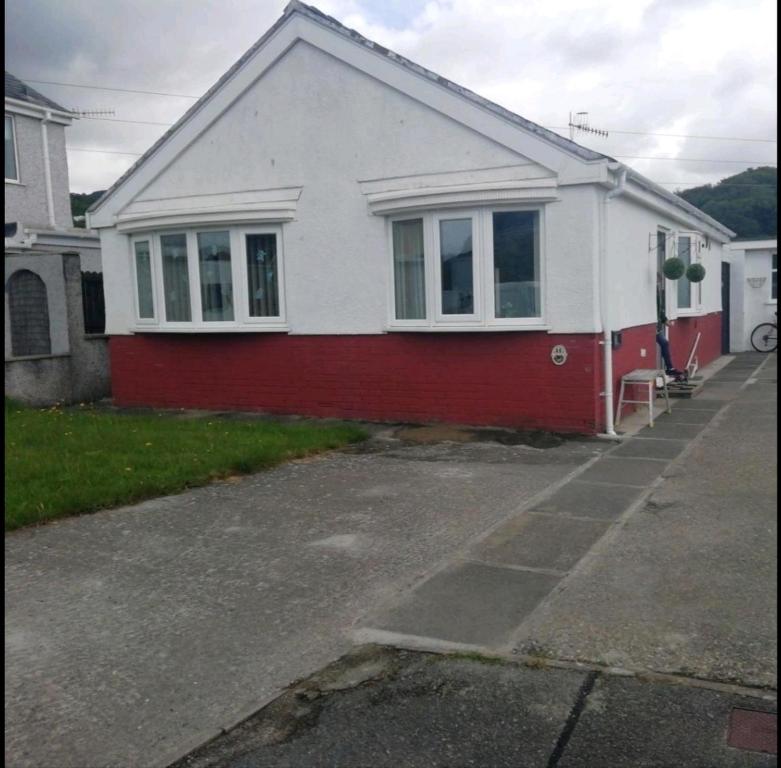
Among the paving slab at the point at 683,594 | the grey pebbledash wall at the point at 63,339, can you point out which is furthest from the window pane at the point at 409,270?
the grey pebbledash wall at the point at 63,339

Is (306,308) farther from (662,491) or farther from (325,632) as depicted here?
(325,632)

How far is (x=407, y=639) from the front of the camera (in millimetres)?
4477

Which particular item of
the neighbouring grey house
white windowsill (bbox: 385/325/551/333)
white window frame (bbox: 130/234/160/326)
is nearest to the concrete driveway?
white windowsill (bbox: 385/325/551/333)

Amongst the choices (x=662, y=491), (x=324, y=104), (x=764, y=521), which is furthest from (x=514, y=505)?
(x=324, y=104)

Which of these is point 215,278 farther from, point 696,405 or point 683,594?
point 683,594

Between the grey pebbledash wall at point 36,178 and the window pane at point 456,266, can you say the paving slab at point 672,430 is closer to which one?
the window pane at point 456,266

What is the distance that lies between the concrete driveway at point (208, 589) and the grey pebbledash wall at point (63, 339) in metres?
6.85

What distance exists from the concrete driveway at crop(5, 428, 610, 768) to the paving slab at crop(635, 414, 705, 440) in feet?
6.81

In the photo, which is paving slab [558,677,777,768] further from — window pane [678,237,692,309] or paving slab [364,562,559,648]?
window pane [678,237,692,309]

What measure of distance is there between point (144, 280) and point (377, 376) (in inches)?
169

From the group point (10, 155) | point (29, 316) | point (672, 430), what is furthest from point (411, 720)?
point (10, 155)

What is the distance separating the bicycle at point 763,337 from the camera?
2194 cm

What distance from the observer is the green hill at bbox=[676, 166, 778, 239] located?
97.5 feet

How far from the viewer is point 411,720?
3650 millimetres
